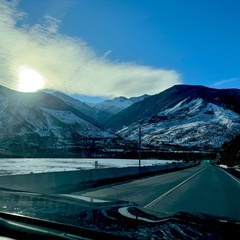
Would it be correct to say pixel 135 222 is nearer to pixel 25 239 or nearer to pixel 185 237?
pixel 185 237

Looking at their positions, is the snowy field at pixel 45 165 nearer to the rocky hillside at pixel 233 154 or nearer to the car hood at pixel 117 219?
the rocky hillside at pixel 233 154

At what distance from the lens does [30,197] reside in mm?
5039

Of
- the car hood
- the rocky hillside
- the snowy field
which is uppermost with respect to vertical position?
the rocky hillside

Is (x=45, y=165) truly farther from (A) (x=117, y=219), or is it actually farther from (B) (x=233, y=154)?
(A) (x=117, y=219)

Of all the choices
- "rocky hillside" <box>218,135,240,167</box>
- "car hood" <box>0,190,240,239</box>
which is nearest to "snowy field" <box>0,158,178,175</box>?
"rocky hillside" <box>218,135,240,167</box>

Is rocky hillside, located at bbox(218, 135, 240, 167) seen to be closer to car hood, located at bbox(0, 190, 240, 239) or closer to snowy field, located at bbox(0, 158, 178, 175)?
snowy field, located at bbox(0, 158, 178, 175)

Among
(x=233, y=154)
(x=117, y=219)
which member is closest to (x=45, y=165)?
(x=233, y=154)

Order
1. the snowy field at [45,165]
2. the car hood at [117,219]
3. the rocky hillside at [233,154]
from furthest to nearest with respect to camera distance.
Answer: the rocky hillside at [233,154], the snowy field at [45,165], the car hood at [117,219]

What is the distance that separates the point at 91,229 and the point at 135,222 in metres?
0.55

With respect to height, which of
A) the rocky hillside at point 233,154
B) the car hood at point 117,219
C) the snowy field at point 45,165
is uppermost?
the rocky hillside at point 233,154

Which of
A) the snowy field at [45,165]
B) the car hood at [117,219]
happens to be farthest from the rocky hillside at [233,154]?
the car hood at [117,219]

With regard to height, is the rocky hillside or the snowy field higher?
the rocky hillside

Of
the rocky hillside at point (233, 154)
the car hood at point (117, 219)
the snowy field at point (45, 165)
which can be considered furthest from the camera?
the rocky hillside at point (233, 154)

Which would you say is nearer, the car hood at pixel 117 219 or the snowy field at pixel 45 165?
the car hood at pixel 117 219
